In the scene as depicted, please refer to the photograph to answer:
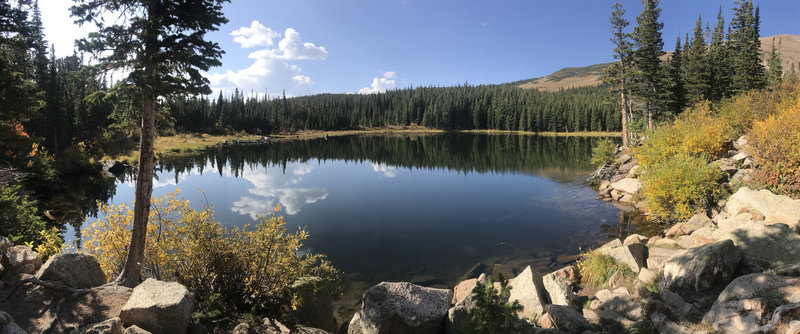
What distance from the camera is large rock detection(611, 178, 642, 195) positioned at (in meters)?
24.9

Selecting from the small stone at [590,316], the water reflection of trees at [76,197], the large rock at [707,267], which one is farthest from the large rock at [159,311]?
the water reflection of trees at [76,197]

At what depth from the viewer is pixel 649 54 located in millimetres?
44312

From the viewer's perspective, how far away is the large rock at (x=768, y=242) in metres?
8.77

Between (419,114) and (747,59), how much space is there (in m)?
132

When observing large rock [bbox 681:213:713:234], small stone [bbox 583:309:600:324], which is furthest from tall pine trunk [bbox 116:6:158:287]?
large rock [bbox 681:213:713:234]

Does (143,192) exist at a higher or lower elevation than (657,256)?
higher

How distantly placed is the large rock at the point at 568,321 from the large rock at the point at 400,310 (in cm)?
236

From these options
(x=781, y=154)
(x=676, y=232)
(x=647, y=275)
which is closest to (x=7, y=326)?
(x=647, y=275)

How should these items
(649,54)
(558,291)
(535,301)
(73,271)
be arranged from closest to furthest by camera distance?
(73,271) < (535,301) < (558,291) < (649,54)

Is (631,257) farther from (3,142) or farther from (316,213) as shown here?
(3,142)

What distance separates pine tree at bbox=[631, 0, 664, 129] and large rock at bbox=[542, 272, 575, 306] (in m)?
41.6

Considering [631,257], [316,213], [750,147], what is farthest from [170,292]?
[750,147]

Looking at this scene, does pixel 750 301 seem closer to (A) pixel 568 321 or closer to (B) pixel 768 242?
(A) pixel 568 321

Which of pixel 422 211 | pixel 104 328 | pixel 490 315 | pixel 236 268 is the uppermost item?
pixel 490 315
